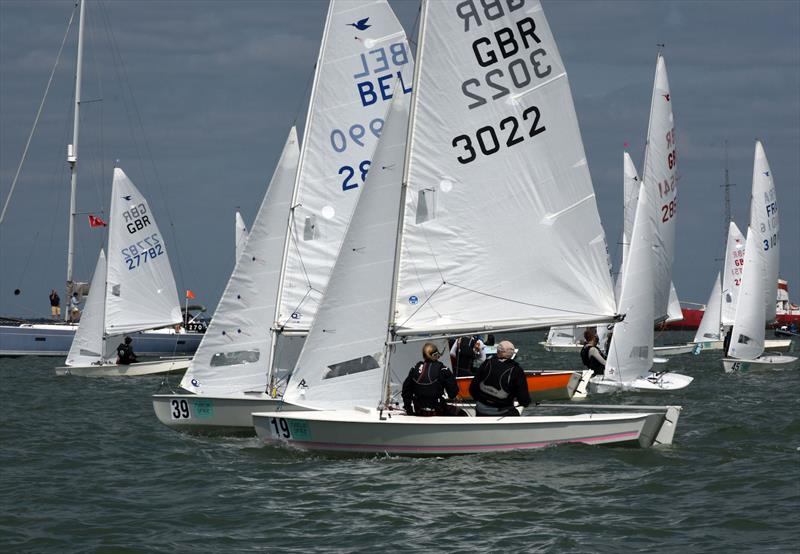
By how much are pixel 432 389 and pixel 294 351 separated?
5.75 metres

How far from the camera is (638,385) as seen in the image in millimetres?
27484

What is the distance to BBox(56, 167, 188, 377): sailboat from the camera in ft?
116

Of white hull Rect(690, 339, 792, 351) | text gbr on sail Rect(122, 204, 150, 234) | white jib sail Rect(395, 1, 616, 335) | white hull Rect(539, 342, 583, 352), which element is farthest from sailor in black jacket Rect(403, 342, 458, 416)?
white hull Rect(539, 342, 583, 352)

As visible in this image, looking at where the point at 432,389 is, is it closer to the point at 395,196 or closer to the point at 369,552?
the point at 395,196

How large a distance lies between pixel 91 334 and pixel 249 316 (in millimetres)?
15694

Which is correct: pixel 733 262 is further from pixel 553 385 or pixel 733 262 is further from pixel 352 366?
pixel 352 366

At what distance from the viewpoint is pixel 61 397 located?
2823 centimetres

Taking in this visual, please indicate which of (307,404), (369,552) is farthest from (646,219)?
(369,552)

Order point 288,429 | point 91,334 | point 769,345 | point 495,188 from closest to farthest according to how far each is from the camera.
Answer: point 288,429, point 495,188, point 91,334, point 769,345

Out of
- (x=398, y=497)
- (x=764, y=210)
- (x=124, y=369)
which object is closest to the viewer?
(x=398, y=497)

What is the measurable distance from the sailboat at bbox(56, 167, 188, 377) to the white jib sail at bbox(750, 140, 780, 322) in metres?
17.9

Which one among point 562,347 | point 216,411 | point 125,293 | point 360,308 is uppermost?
point 125,293

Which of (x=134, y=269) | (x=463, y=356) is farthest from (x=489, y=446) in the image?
(x=134, y=269)

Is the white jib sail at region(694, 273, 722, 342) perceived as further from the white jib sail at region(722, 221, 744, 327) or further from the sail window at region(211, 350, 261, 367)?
the sail window at region(211, 350, 261, 367)
